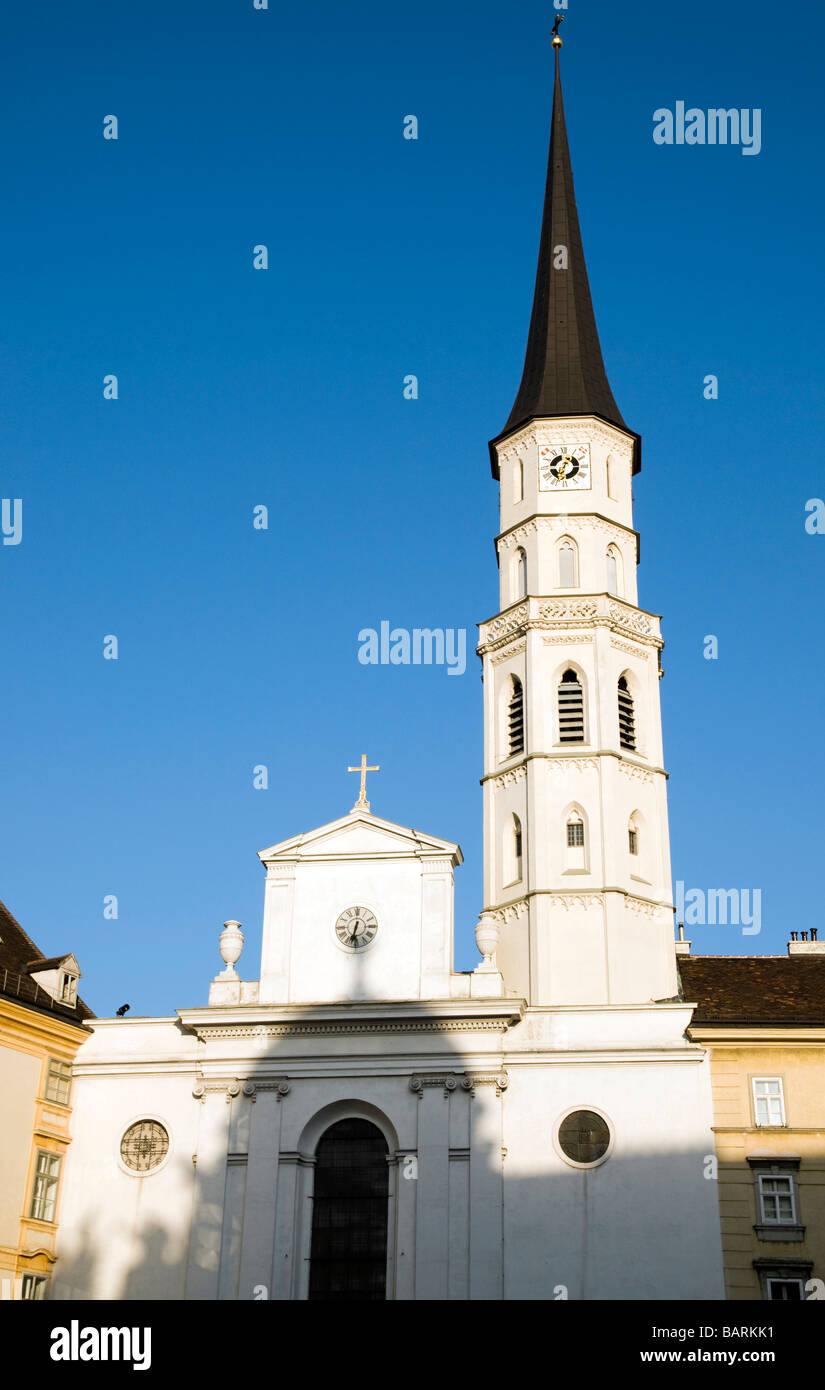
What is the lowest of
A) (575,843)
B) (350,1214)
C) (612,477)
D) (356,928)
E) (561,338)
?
(350,1214)


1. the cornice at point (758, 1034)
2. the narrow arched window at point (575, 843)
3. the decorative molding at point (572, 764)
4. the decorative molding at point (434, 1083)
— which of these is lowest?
the decorative molding at point (434, 1083)

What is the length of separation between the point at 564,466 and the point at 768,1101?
21.3 metres

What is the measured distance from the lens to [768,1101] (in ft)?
116

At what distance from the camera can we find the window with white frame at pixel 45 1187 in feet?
121

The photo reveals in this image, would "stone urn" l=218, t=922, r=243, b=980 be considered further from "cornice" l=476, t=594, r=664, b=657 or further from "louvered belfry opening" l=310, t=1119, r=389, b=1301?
"cornice" l=476, t=594, r=664, b=657

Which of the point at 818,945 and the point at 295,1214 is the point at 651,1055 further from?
the point at 818,945

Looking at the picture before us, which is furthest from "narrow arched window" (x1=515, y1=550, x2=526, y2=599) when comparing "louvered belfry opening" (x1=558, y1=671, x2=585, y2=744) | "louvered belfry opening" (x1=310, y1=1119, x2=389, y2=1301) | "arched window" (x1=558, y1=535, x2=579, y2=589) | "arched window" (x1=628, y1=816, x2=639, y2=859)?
"louvered belfry opening" (x1=310, y1=1119, x2=389, y2=1301)

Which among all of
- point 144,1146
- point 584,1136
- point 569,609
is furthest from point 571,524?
point 144,1146

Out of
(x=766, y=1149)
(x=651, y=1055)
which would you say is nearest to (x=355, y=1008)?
(x=651, y=1055)

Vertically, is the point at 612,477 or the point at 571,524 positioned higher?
the point at 612,477

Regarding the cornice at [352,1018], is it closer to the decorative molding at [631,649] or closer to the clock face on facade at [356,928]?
the clock face on facade at [356,928]

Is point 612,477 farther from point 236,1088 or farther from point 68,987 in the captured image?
point 68,987

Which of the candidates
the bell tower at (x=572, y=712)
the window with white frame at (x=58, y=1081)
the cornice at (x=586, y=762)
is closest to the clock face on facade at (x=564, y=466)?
the bell tower at (x=572, y=712)

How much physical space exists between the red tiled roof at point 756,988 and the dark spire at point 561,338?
1802 centimetres
